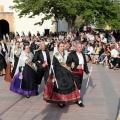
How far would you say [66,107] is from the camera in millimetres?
7887

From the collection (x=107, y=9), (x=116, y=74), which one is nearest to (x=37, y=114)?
(x=116, y=74)

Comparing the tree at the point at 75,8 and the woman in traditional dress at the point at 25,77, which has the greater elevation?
the tree at the point at 75,8

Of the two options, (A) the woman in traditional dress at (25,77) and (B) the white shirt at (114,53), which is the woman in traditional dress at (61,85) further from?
(B) the white shirt at (114,53)

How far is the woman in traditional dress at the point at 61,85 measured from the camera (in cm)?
762

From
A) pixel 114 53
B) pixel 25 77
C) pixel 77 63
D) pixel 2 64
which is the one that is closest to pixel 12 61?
pixel 2 64

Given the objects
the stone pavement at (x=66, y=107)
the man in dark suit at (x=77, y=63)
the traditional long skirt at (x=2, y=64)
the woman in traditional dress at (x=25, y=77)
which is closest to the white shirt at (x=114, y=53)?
the stone pavement at (x=66, y=107)

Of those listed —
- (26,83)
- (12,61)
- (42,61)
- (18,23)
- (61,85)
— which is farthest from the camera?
(18,23)

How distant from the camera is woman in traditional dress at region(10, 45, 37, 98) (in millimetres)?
8828

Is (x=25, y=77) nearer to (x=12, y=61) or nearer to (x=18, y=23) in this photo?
(x=12, y=61)

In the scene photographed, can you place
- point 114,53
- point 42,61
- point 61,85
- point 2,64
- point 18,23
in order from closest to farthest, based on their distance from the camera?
point 61,85 → point 42,61 → point 2,64 → point 114,53 → point 18,23

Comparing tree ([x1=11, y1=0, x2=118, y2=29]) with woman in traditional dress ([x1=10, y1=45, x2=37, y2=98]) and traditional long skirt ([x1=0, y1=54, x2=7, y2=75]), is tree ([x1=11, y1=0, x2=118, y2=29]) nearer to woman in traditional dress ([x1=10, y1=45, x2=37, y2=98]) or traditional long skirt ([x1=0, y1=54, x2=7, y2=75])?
traditional long skirt ([x1=0, y1=54, x2=7, y2=75])

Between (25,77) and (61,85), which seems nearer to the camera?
(61,85)

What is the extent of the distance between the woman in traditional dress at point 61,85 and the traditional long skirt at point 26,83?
1.16 m

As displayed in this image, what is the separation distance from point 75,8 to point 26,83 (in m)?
19.5
